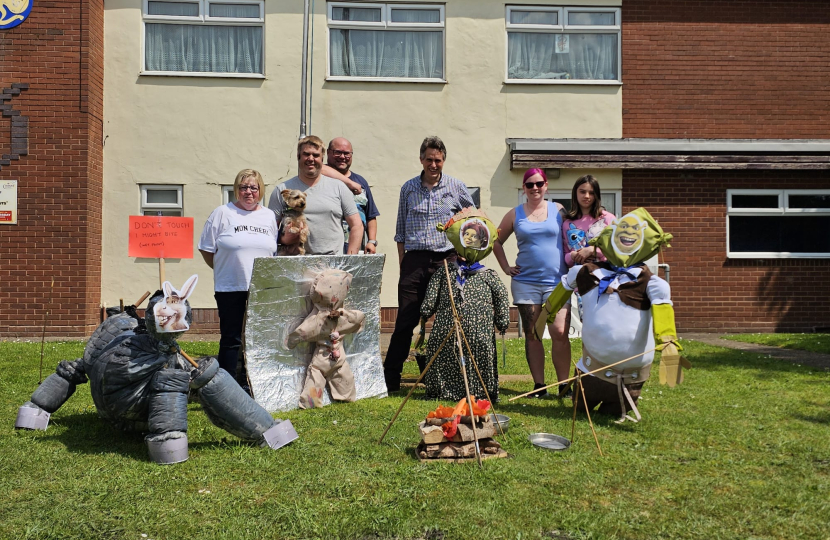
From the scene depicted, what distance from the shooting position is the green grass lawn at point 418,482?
3.27m

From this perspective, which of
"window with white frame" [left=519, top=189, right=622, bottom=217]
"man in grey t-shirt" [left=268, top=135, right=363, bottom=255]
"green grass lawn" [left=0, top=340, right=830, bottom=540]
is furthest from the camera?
"window with white frame" [left=519, top=189, right=622, bottom=217]

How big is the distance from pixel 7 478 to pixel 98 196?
8.90 m

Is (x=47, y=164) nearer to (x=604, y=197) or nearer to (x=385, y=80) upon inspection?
(x=385, y=80)

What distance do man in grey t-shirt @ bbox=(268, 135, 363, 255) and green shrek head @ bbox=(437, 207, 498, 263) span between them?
0.90 metres

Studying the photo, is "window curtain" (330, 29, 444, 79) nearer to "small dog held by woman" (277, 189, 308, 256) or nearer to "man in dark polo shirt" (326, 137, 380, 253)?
"man in dark polo shirt" (326, 137, 380, 253)

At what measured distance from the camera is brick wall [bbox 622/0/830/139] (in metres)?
12.8

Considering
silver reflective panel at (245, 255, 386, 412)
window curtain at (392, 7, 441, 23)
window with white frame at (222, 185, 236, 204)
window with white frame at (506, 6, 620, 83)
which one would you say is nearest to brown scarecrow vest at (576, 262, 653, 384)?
silver reflective panel at (245, 255, 386, 412)

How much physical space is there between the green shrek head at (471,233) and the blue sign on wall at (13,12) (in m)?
8.93

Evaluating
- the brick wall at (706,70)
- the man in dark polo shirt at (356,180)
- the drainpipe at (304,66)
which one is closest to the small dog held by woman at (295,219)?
the man in dark polo shirt at (356,180)

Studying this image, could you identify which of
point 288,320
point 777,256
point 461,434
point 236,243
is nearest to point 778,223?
point 777,256

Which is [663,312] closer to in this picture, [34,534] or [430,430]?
[430,430]

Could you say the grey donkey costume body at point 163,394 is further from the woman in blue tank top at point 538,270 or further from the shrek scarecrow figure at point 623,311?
the woman in blue tank top at point 538,270

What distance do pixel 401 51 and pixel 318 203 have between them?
7.43 m

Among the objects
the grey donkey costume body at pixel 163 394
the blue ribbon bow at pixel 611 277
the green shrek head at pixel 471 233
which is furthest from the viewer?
the green shrek head at pixel 471 233
